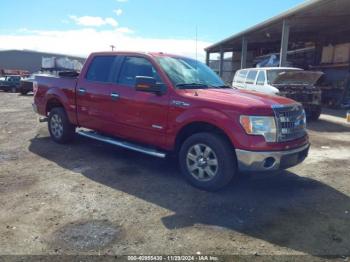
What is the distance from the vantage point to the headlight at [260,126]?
14.3 feet

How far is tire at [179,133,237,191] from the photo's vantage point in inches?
179

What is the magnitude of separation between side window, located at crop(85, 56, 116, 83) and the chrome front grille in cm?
309

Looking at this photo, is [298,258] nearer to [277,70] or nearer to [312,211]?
[312,211]

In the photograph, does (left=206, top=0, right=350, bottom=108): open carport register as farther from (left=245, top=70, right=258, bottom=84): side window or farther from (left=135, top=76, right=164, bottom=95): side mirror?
(left=135, top=76, right=164, bottom=95): side mirror

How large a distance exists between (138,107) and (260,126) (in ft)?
6.65

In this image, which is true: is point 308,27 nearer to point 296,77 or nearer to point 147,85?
point 296,77

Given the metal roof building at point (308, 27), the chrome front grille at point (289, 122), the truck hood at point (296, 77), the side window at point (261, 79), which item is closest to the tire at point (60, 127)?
the chrome front grille at point (289, 122)

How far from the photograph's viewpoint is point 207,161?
4.76 m

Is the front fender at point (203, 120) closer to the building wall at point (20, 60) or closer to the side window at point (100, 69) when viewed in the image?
the side window at point (100, 69)

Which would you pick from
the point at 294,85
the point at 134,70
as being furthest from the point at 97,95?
the point at 294,85

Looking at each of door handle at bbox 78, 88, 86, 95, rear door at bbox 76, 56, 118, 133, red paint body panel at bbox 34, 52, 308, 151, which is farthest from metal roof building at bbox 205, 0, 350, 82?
door handle at bbox 78, 88, 86, 95

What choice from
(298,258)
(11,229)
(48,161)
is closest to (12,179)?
(48,161)

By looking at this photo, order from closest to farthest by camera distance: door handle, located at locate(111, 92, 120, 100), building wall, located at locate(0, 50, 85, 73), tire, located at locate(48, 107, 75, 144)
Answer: door handle, located at locate(111, 92, 120, 100)
tire, located at locate(48, 107, 75, 144)
building wall, located at locate(0, 50, 85, 73)

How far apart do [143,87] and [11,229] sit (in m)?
2.54
